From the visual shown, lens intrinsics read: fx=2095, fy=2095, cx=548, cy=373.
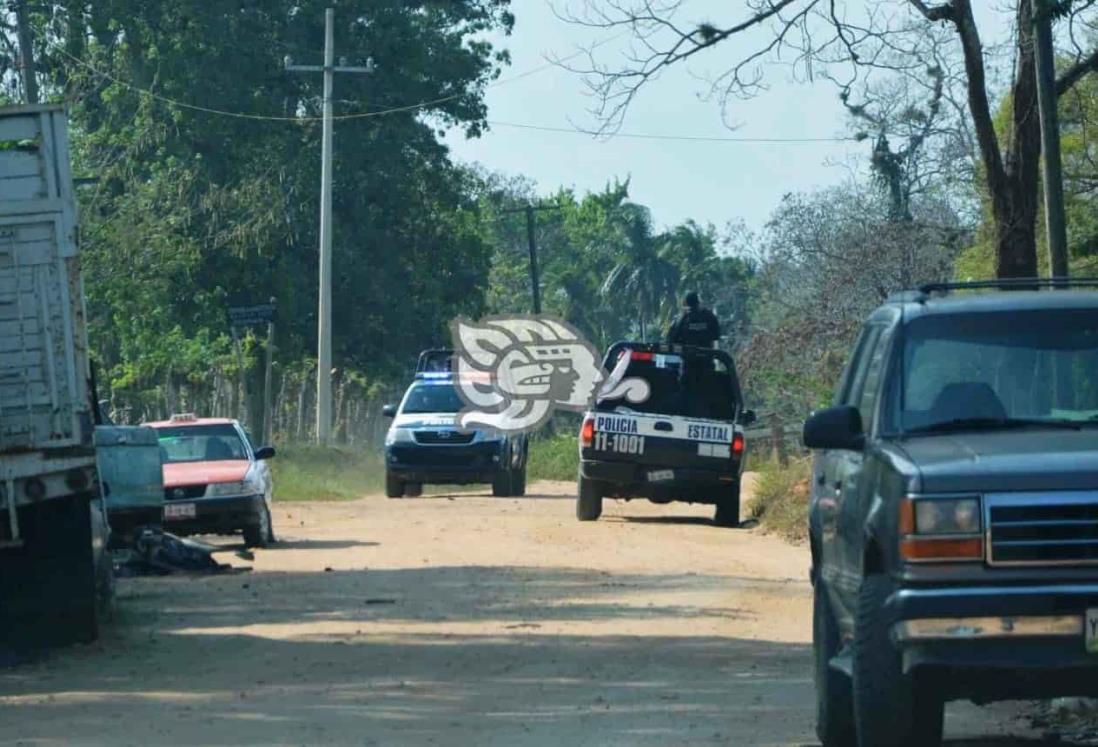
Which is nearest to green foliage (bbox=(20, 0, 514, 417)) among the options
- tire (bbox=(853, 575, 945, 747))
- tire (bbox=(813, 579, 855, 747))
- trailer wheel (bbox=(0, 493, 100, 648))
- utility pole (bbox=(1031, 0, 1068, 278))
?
utility pole (bbox=(1031, 0, 1068, 278))

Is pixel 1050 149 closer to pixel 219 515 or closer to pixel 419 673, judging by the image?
pixel 219 515

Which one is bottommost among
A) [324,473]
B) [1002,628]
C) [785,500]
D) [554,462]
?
[554,462]

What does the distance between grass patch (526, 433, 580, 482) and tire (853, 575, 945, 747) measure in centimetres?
3431

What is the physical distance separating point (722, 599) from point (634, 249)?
81438 mm

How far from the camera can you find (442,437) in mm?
31688

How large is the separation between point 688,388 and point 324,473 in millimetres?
14505

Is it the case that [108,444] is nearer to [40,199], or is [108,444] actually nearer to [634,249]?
[40,199]

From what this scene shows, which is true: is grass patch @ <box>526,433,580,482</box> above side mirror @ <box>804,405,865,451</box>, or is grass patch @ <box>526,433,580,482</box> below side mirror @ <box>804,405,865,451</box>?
below

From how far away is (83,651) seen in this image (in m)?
13.9

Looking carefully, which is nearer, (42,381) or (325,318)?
(42,381)

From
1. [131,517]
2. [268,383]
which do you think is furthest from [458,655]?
[268,383]

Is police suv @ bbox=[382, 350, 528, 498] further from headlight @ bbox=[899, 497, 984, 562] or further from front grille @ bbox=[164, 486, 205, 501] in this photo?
headlight @ bbox=[899, 497, 984, 562]

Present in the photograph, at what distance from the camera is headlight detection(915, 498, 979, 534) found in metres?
7.36

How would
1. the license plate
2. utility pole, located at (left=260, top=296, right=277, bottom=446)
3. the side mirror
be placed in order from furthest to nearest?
1. utility pole, located at (left=260, top=296, right=277, bottom=446)
2. the license plate
3. the side mirror
